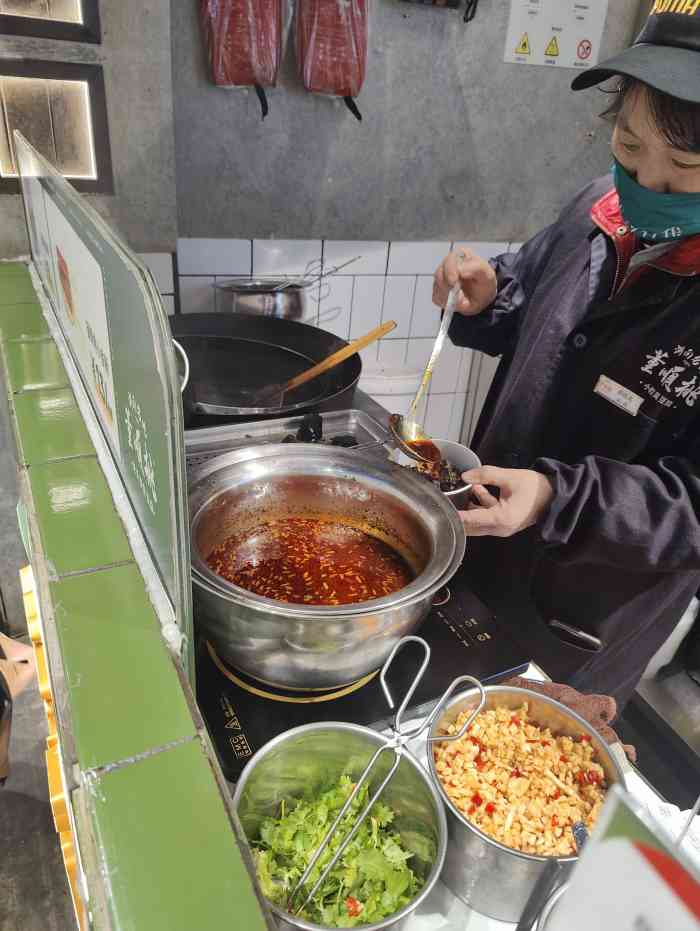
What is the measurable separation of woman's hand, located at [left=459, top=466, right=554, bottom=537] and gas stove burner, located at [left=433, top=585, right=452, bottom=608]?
136mm

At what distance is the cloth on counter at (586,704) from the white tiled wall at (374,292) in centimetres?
194

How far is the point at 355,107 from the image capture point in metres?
2.60

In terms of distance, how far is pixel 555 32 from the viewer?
2.88m

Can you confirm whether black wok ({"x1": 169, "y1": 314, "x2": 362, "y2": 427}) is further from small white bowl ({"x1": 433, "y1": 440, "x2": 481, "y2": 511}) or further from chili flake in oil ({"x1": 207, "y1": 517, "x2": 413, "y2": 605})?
chili flake in oil ({"x1": 207, "y1": 517, "x2": 413, "y2": 605})

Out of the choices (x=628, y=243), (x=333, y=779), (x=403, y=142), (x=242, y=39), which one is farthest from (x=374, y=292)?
(x=333, y=779)

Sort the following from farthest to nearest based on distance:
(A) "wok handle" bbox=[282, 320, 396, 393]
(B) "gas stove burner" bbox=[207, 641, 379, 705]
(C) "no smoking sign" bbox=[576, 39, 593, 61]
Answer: (C) "no smoking sign" bbox=[576, 39, 593, 61], (A) "wok handle" bbox=[282, 320, 396, 393], (B) "gas stove burner" bbox=[207, 641, 379, 705]

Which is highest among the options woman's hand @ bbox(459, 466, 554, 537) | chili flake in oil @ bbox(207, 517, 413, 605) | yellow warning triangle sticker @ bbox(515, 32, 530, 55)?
yellow warning triangle sticker @ bbox(515, 32, 530, 55)

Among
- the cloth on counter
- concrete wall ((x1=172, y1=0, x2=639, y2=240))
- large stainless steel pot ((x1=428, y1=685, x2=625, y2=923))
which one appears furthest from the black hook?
large stainless steel pot ((x1=428, y1=685, x2=625, y2=923))

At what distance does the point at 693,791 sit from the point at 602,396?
5.48 ft

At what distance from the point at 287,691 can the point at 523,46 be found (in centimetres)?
310

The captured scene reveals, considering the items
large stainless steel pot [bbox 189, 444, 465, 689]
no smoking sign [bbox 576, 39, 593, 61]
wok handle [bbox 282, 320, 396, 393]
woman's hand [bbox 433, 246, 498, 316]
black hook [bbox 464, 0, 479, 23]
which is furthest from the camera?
no smoking sign [bbox 576, 39, 593, 61]

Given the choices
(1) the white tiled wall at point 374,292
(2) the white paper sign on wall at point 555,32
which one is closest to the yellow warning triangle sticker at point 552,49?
(2) the white paper sign on wall at point 555,32

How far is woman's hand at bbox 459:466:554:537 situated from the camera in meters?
1.27

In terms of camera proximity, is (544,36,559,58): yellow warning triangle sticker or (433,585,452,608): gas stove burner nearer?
(433,585,452,608): gas stove burner
